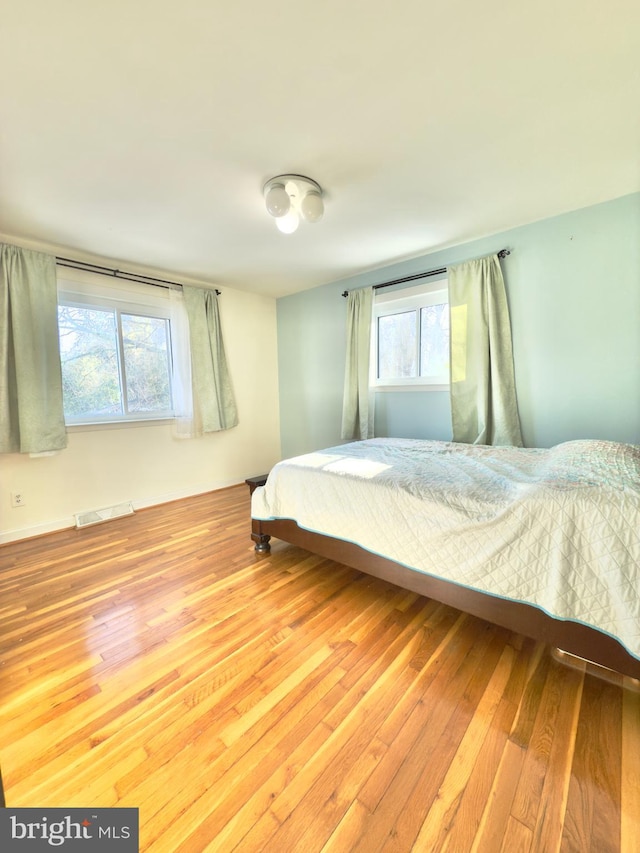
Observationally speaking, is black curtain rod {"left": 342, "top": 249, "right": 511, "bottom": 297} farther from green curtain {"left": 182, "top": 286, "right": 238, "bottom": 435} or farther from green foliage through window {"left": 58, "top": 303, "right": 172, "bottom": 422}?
green foliage through window {"left": 58, "top": 303, "right": 172, "bottom": 422}

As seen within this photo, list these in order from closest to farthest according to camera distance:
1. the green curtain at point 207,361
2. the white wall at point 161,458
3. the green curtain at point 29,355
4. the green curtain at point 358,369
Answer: the green curtain at point 29,355
the white wall at point 161,458
the green curtain at point 358,369
the green curtain at point 207,361

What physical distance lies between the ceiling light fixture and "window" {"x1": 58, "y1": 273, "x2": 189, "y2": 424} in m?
1.93

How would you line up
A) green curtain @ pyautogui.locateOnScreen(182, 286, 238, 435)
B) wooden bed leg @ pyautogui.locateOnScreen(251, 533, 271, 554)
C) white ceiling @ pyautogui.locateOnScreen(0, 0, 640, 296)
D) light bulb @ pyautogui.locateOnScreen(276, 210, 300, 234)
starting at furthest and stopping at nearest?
1. green curtain @ pyautogui.locateOnScreen(182, 286, 238, 435)
2. wooden bed leg @ pyautogui.locateOnScreen(251, 533, 271, 554)
3. light bulb @ pyautogui.locateOnScreen(276, 210, 300, 234)
4. white ceiling @ pyautogui.locateOnScreen(0, 0, 640, 296)

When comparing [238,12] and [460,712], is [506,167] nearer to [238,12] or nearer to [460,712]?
[238,12]

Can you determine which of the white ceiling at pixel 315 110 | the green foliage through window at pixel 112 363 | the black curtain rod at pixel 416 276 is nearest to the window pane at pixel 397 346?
the black curtain rod at pixel 416 276

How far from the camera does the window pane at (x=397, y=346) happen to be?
329cm

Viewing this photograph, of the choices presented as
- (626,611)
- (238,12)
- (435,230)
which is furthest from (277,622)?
(435,230)

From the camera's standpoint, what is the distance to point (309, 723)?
1147 millimetres

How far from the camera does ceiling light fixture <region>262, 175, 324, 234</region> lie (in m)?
1.85

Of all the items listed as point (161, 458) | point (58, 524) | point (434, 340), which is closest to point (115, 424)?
point (161, 458)

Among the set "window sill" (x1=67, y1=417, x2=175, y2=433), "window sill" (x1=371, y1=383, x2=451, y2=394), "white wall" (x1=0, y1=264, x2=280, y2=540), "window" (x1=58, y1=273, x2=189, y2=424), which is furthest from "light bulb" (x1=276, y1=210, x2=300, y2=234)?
"window sill" (x1=67, y1=417, x2=175, y2=433)

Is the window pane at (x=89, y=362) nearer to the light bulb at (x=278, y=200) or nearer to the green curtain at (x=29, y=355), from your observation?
the green curtain at (x=29, y=355)

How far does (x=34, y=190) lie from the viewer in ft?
6.37

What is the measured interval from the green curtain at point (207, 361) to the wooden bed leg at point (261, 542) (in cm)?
177
